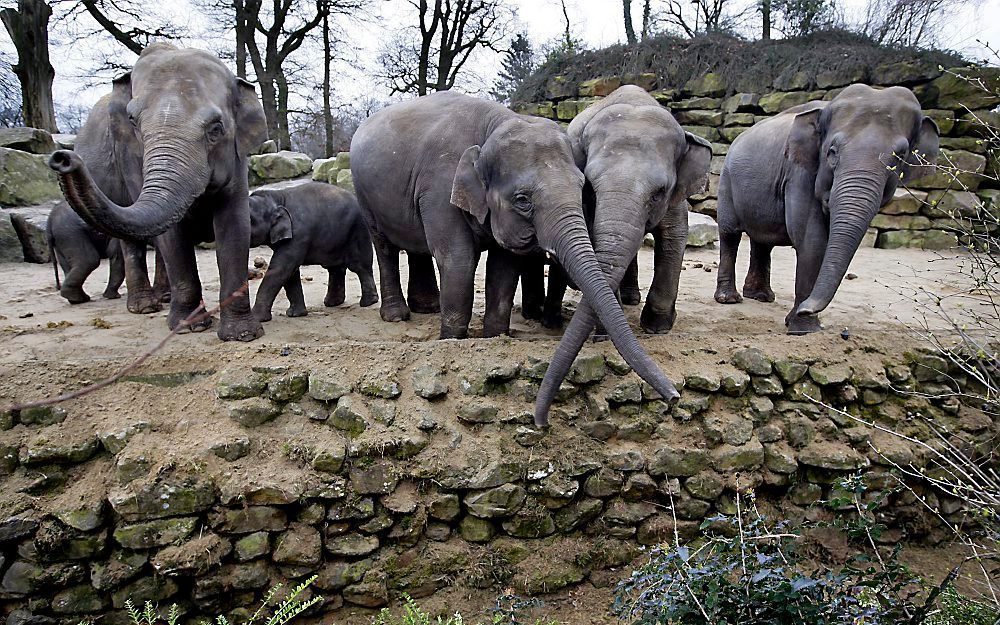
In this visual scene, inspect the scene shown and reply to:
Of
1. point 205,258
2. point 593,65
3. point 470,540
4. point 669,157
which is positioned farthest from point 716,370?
point 593,65

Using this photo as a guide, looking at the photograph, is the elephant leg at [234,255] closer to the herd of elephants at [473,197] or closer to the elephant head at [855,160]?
the herd of elephants at [473,197]

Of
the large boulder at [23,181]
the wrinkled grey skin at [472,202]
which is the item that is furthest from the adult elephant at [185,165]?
the large boulder at [23,181]

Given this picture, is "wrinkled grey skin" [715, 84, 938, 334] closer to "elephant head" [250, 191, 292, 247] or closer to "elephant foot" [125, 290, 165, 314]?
"elephant head" [250, 191, 292, 247]

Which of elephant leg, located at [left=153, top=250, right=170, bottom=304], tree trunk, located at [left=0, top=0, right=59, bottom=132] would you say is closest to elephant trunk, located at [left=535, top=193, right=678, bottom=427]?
elephant leg, located at [left=153, top=250, right=170, bottom=304]

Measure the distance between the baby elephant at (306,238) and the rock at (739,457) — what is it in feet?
12.1

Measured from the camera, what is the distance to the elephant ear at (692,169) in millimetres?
5043

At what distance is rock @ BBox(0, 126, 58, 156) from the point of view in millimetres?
13008

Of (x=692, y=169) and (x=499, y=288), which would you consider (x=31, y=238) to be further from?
(x=692, y=169)

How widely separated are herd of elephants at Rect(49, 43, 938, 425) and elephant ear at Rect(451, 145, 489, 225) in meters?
0.01

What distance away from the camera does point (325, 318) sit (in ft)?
19.4

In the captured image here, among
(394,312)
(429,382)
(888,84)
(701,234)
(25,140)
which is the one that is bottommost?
(429,382)

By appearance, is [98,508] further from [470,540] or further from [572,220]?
[572,220]

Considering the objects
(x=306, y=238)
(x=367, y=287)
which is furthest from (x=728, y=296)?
(x=306, y=238)

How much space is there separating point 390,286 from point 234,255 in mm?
1352
